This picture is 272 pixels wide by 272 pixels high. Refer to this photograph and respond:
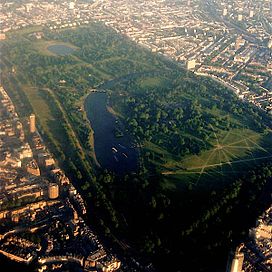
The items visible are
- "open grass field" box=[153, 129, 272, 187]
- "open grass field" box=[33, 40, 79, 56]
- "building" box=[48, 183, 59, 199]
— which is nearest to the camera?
"building" box=[48, 183, 59, 199]

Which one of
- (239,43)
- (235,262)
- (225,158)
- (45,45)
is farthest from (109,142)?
(239,43)

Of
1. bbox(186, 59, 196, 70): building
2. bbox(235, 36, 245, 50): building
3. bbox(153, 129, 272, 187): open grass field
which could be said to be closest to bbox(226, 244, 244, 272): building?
bbox(153, 129, 272, 187): open grass field

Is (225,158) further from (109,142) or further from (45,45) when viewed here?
(45,45)

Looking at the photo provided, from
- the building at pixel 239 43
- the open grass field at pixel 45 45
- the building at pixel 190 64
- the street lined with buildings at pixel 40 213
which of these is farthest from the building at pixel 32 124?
the building at pixel 239 43

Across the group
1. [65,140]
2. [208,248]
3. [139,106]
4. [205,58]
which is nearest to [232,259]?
[208,248]

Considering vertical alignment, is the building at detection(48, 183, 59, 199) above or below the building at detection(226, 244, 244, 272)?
below

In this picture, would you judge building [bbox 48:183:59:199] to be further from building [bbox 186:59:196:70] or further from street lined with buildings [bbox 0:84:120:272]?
building [bbox 186:59:196:70]
